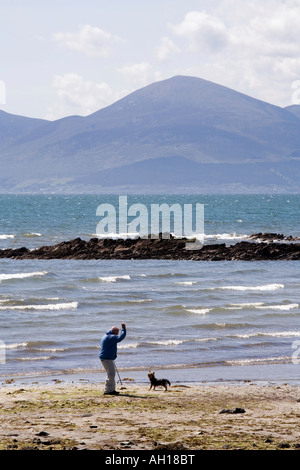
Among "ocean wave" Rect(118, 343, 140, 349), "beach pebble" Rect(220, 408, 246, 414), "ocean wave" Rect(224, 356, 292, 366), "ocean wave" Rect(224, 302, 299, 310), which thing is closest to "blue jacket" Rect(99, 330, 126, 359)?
"beach pebble" Rect(220, 408, 246, 414)

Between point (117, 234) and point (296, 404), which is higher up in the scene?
point (117, 234)

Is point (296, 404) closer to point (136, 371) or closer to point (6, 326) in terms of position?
point (136, 371)

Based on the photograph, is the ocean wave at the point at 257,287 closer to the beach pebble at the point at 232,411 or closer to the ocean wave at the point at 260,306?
the ocean wave at the point at 260,306

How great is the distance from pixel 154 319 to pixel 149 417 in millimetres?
14065

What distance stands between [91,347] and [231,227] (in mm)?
62928

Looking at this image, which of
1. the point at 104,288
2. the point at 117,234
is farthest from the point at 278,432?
the point at 117,234

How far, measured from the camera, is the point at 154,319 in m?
28.1

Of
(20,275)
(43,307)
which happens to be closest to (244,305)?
(43,307)

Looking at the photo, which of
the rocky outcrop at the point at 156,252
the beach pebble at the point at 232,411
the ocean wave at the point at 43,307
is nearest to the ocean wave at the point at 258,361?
the beach pebble at the point at 232,411

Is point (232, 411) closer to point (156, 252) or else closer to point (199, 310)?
point (199, 310)

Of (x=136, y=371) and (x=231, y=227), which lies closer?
(x=136, y=371)

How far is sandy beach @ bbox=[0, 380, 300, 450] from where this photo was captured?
11891mm

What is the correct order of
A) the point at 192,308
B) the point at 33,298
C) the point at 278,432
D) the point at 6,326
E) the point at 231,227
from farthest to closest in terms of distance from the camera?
the point at 231,227, the point at 33,298, the point at 192,308, the point at 6,326, the point at 278,432
